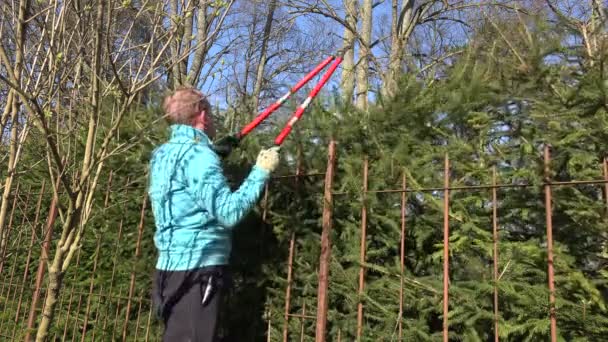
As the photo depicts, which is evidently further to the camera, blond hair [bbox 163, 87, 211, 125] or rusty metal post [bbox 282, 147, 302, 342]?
rusty metal post [bbox 282, 147, 302, 342]

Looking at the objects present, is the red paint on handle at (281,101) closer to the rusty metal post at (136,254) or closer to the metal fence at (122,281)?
the metal fence at (122,281)

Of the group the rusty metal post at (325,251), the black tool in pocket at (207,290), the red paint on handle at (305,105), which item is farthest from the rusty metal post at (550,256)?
the black tool in pocket at (207,290)

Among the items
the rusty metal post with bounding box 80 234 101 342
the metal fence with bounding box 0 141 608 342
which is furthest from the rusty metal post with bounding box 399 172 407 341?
the rusty metal post with bounding box 80 234 101 342

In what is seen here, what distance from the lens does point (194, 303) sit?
236 centimetres

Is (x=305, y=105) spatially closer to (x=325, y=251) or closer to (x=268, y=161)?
(x=268, y=161)

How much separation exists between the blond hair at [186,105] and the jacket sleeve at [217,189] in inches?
10.9

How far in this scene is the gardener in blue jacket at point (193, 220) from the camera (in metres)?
2.35

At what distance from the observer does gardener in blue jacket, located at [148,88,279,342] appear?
2348 millimetres

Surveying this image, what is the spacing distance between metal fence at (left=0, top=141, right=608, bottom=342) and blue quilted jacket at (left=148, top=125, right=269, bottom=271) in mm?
579

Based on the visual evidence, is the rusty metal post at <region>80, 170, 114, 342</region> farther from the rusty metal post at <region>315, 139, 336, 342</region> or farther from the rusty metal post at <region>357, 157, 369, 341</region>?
the rusty metal post at <region>357, 157, 369, 341</region>

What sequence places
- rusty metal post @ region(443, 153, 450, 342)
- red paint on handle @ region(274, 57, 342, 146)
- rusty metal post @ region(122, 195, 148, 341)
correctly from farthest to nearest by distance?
rusty metal post @ region(122, 195, 148, 341) → red paint on handle @ region(274, 57, 342, 146) → rusty metal post @ region(443, 153, 450, 342)

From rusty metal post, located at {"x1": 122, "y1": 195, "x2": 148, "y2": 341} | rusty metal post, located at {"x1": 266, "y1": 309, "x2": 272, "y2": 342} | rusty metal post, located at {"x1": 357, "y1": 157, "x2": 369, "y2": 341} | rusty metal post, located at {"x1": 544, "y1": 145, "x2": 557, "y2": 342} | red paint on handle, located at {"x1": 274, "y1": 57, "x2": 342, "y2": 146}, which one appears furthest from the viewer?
rusty metal post, located at {"x1": 122, "y1": 195, "x2": 148, "y2": 341}

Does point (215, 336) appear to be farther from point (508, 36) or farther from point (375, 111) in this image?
point (508, 36)

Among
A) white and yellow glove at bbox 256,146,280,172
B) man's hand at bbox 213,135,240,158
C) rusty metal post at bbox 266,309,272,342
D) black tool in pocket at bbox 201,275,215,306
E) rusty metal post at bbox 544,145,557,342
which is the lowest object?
rusty metal post at bbox 266,309,272,342
